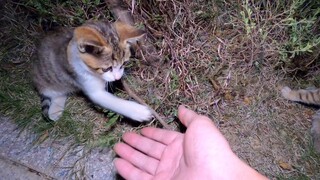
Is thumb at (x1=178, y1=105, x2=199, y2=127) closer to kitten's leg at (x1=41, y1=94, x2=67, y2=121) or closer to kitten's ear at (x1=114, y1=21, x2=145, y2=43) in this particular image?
kitten's ear at (x1=114, y1=21, x2=145, y2=43)

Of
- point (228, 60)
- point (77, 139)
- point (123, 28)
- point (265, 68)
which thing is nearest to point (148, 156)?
point (77, 139)

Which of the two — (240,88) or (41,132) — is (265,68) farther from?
(41,132)

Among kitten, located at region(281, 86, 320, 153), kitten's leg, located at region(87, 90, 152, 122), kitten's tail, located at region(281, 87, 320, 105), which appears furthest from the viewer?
kitten's tail, located at region(281, 87, 320, 105)

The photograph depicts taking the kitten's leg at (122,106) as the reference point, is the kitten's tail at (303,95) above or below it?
below

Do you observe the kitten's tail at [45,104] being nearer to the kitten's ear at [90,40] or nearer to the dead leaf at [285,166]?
the kitten's ear at [90,40]

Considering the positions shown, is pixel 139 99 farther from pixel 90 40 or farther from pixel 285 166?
pixel 285 166

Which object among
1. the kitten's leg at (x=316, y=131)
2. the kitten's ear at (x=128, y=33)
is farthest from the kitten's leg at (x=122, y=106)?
the kitten's leg at (x=316, y=131)

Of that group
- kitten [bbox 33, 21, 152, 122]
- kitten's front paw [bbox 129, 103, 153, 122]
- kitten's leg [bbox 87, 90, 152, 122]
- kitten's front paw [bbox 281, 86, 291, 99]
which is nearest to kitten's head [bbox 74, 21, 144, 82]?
kitten [bbox 33, 21, 152, 122]

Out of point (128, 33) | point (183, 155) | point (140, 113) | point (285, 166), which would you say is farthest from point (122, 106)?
point (285, 166)
